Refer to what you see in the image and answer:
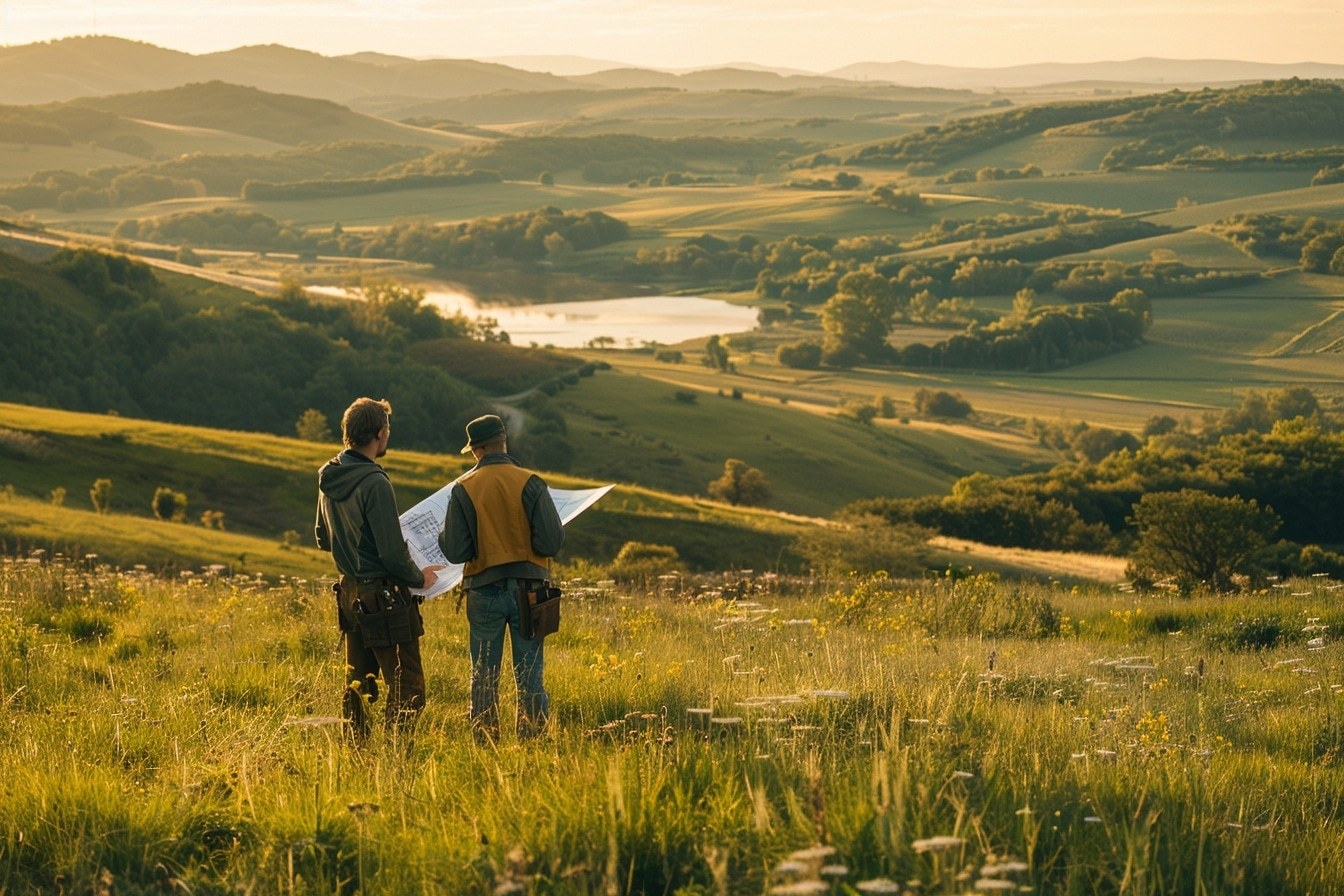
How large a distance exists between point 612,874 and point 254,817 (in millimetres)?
2097

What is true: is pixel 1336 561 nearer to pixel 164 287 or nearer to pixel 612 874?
pixel 612 874

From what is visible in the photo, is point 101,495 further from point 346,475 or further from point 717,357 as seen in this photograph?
point 717,357

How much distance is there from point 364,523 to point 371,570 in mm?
283

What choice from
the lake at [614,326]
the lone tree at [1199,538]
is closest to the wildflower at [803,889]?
the lone tree at [1199,538]

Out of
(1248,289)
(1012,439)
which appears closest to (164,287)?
(1012,439)

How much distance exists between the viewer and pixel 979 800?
570 centimetres

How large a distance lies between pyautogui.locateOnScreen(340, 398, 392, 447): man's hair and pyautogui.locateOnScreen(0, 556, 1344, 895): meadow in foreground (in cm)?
159

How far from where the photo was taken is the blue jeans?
8.27m

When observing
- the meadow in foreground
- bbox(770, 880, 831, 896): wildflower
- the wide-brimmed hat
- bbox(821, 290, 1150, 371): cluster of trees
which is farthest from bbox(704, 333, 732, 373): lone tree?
bbox(770, 880, 831, 896): wildflower

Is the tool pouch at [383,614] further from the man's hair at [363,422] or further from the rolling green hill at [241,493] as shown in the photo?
the rolling green hill at [241,493]

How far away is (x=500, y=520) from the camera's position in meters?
8.35

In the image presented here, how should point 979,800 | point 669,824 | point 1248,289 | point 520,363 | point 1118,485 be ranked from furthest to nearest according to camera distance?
1. point 1248,289
2. point 520,363
3. point 1118,485
4. point 979,800
5. point 669,824

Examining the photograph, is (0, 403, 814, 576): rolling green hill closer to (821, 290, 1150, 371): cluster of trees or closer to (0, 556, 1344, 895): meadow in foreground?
(0, 556, 1344, 895): meadow in foreground

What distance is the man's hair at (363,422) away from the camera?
8.19 meters
